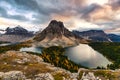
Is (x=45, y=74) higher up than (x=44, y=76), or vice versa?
(x=45, y=74)

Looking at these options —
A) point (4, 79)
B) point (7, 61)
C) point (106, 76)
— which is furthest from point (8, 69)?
point (106, 76)

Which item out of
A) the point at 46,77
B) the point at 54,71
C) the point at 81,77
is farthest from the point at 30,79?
the point at 81,77

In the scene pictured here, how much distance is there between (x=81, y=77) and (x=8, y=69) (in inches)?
1692

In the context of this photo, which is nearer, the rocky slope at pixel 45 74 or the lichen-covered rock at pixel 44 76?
the lichen-covered rock at pixel 44 76

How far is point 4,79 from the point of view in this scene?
114 metres

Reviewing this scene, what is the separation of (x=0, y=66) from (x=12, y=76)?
23.8 meters

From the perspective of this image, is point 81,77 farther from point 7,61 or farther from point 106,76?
point 7,61

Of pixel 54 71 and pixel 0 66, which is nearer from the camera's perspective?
pixel 54 71

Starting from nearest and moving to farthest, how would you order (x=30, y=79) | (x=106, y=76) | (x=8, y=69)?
(x=30, y=79), (x=106, y=76), (x=8, y=69)

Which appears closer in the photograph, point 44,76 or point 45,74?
point 44,76

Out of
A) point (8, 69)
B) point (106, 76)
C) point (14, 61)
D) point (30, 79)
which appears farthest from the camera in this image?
point (14, 61)

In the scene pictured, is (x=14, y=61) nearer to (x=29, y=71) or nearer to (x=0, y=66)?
(x=0, y=66)

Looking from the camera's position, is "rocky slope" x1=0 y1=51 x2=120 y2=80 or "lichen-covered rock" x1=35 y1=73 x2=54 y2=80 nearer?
"lichen-covered rock" x1=35 y1=73 x2=54 y2=80

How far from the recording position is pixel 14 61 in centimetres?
15462
